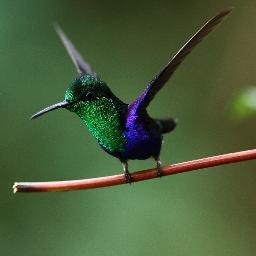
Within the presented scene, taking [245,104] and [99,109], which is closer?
[245,104]

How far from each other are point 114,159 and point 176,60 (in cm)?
312

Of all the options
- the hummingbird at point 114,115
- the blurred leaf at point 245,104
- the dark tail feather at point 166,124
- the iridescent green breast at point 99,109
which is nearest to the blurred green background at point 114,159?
the dark tail feather at point 166,124

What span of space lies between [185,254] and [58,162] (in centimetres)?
126

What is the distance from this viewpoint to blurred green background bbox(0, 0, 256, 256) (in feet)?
14.6

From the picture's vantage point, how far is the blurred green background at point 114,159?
4.44m

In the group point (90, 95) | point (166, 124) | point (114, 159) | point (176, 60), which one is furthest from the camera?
point (114, 159)

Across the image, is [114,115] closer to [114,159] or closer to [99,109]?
[99,109]

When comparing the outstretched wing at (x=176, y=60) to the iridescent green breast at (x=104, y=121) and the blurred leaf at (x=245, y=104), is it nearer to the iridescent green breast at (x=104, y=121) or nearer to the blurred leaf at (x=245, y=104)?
the iridescent green breast at (x=104, y=121)

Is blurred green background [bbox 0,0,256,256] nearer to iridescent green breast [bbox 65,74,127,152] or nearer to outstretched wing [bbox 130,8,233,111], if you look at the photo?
iridescent green breast [bbox 65,74,127,152]

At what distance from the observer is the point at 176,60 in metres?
1.53

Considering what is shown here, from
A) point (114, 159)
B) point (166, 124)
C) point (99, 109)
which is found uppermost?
point (99, 109)

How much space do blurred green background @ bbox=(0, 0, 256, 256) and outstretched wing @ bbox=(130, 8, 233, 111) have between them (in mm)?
2667

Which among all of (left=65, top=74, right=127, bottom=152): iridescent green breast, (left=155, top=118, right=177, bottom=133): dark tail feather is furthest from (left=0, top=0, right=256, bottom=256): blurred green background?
(left=65, top=74, right=127, bottom=152): iridescent green breast

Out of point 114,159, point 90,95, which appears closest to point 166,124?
point 90,95
